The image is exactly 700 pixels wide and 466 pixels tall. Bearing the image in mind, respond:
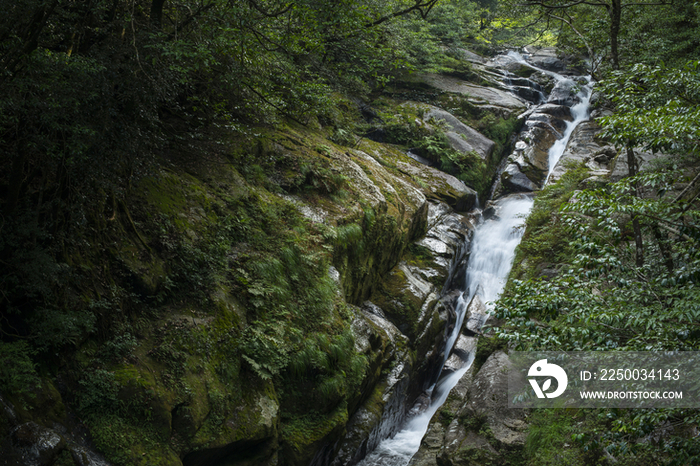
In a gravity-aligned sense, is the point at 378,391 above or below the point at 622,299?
below

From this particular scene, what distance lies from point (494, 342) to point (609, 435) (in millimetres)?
4754

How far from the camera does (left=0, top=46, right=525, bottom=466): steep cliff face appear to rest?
425 cm

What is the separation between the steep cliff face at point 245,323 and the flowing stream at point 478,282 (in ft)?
1.30

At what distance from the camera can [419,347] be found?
32.2ft

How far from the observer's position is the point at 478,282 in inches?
499

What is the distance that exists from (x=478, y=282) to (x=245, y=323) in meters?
8.56

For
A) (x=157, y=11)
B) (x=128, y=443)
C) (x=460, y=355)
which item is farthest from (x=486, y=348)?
(x=157, y=11)

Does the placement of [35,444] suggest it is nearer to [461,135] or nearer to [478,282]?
[478,282]

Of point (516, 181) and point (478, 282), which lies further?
point (516, 181)

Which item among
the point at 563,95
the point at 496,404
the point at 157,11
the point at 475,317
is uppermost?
the point at 563,95

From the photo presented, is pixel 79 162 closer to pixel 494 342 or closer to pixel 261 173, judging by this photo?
pixel 261 173

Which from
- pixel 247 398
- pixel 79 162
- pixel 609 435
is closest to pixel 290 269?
pixel 247 398

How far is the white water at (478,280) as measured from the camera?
8.10 metres

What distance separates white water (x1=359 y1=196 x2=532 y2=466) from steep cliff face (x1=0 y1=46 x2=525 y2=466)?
0.41 meters
